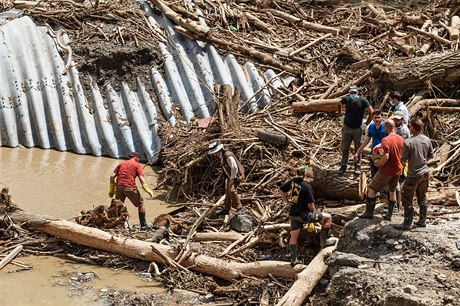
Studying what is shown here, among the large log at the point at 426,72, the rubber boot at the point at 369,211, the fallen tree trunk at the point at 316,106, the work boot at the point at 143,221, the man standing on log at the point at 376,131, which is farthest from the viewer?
the fallen tree trunk at the point at 316,106

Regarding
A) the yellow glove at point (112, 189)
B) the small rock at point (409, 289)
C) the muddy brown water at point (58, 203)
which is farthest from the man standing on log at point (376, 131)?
the yellow glove at point (112, 189)

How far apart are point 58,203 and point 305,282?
5372 millimetres

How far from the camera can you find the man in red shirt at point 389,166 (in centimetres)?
891

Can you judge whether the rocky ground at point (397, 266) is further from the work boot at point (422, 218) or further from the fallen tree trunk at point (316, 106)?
the fallen tree trunk at point (316, 106)

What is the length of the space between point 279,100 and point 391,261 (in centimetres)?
752

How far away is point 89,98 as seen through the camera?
624 inches

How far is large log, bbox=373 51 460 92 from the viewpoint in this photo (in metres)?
14.1

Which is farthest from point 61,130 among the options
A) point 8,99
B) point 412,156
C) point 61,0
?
point 412,156

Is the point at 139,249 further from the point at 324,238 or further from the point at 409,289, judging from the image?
the point at 409,289

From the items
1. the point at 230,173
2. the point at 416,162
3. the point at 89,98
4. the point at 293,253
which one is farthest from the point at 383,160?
the point at 89,98

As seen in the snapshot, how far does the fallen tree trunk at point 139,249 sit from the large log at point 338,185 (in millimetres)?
2103

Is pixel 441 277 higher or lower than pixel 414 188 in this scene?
lower

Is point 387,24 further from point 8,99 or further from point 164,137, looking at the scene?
point 8,99

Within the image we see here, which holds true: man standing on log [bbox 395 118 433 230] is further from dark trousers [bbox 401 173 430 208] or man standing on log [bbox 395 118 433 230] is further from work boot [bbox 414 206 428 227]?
work boot [bbox 414 206 428 227]
